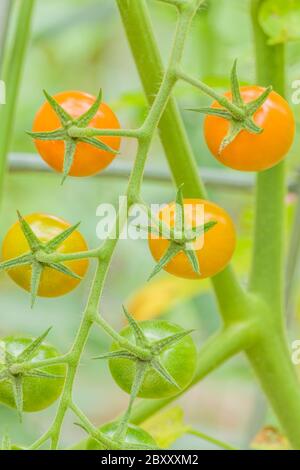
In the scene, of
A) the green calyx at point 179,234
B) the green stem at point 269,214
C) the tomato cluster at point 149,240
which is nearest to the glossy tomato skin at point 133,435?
the tomato cluster at point 149,240

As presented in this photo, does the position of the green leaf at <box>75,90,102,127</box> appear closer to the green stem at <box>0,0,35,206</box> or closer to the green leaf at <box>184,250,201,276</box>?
the green leaf at <box>184,250,201,276</box>

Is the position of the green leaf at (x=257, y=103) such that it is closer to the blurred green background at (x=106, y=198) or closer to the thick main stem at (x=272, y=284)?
the thick main stem at (x=272, y=284)

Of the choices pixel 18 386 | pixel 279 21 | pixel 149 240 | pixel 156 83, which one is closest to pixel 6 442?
pixel 18 386

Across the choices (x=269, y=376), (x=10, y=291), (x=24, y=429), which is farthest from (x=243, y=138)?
(x=10, y=291)

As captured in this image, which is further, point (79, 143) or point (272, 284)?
point (272, 284)

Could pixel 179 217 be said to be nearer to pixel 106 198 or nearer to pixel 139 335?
pixel 139 335
